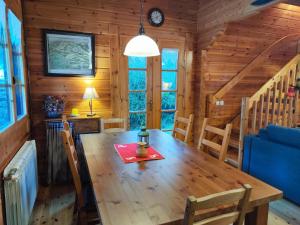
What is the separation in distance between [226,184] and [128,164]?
2.39ft

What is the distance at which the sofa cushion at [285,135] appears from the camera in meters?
2.46

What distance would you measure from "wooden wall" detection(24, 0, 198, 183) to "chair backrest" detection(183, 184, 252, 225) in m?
→ 2.83

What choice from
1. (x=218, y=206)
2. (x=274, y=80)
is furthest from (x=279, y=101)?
(x=218, y=206)

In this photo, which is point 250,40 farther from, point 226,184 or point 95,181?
point 95,181

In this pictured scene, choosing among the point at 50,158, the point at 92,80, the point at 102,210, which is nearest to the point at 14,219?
the point at 102,210

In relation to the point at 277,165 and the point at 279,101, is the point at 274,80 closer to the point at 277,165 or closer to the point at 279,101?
the point at 279,101

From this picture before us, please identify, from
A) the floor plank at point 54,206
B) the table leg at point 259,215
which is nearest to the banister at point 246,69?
the floor plank at point 54,206

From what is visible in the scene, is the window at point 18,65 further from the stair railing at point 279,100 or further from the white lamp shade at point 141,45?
the stair railing at point 279,100

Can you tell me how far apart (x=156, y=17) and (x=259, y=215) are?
340cm

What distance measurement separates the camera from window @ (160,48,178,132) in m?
4.05

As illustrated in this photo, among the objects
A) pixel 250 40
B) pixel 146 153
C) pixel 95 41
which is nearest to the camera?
pixel 146 153

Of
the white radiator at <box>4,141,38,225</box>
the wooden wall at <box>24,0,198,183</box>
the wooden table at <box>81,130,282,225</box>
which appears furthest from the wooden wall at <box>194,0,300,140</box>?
the white radiator at <box>4,141,38,225</box>

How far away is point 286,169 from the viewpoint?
2.55 meters

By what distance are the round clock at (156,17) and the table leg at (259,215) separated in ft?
10.8
